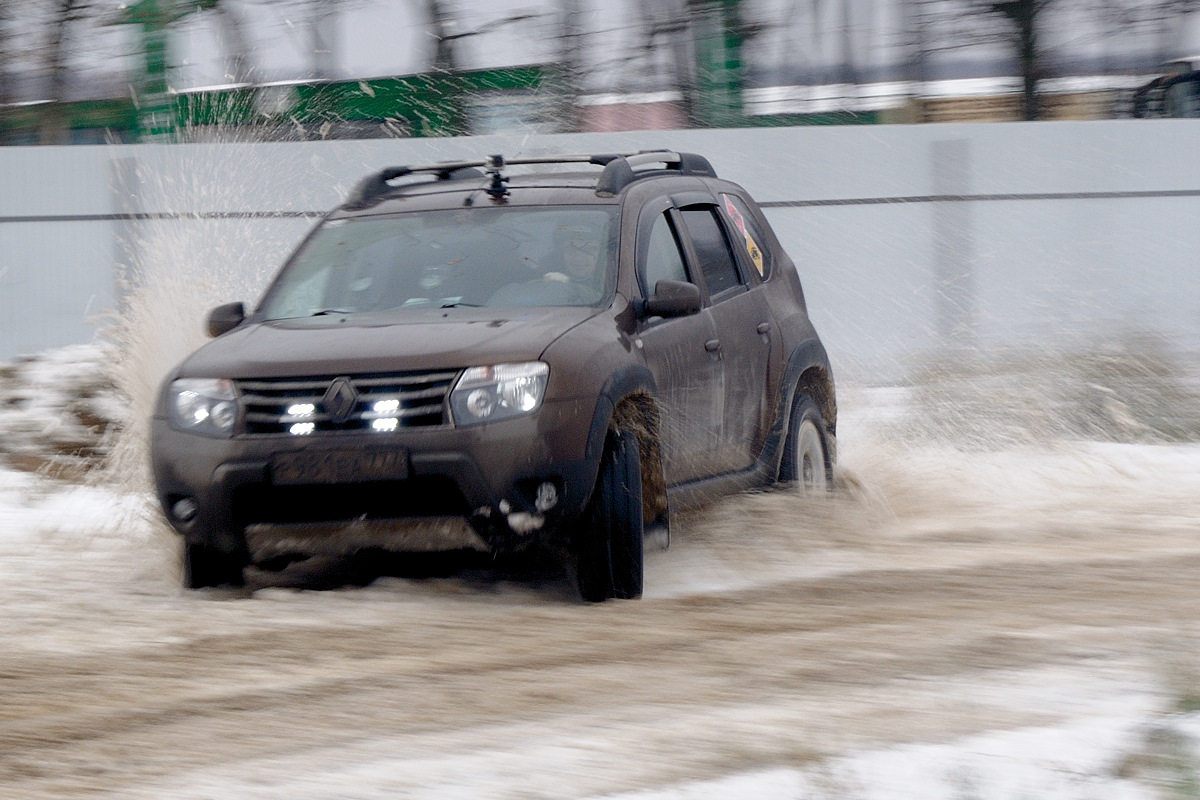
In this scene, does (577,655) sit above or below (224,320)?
below

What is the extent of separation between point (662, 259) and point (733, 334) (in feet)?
1.51

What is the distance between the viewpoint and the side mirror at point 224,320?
6.69m

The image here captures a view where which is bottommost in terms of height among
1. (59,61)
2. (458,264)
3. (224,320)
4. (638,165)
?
(224,320)

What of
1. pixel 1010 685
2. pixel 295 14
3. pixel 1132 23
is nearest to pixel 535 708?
pixel 1010 685

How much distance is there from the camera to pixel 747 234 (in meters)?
7.90

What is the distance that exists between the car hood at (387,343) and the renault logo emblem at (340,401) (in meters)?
0.05

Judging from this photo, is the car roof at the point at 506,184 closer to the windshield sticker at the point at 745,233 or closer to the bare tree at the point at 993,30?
the windshield sticker at the point at 745,233

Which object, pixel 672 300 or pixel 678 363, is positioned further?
pixel 678 363

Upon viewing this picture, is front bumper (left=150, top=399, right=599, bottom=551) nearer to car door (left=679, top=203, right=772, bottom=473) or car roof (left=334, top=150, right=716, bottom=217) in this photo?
car door (left=679, top=203, right=772, bottom=473)

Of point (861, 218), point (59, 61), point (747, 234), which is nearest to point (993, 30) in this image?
point (861, 218)

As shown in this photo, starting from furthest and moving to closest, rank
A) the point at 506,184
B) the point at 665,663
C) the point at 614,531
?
the point at 506,184 → the point at 614,531 → the point at 665,663

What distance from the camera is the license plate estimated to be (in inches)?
217

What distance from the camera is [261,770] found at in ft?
12.4

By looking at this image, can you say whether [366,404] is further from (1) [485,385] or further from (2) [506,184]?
(2) [506,184]
